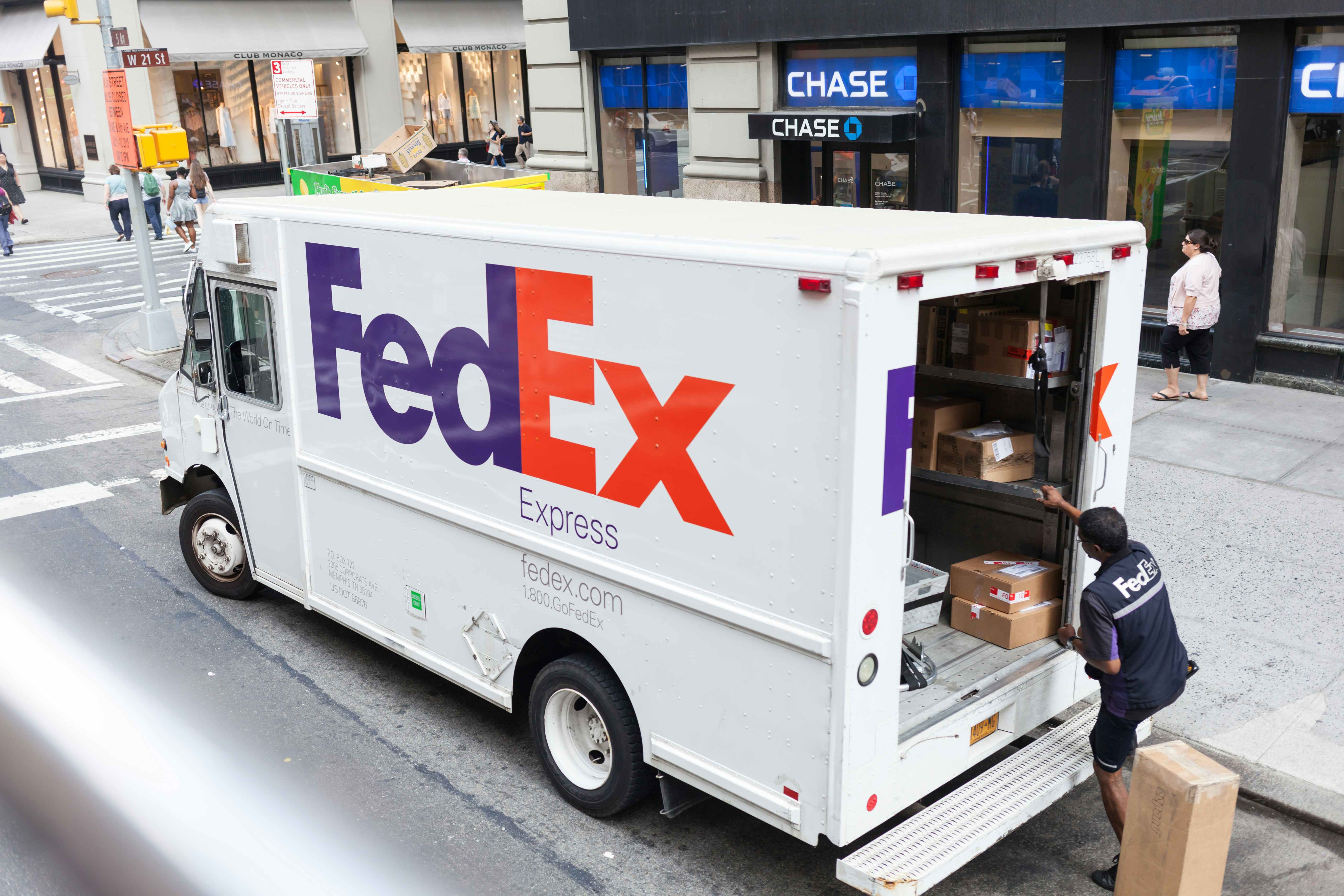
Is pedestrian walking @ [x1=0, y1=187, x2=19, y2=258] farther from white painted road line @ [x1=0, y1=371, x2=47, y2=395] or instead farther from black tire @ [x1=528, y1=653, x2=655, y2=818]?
black tire @ [x1=528, y1=653, x2=655, y2=818]

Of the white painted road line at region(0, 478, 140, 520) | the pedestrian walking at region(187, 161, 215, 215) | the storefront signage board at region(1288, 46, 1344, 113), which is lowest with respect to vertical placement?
the white painted road line at region(0, 478, 140, 520)

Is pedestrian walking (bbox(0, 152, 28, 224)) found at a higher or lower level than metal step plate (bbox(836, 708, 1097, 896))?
higher

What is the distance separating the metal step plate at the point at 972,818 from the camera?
4656mm

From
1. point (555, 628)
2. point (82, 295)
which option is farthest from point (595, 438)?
point (82, 295)

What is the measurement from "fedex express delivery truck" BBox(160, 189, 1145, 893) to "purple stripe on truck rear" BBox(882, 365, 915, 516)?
0.07ft

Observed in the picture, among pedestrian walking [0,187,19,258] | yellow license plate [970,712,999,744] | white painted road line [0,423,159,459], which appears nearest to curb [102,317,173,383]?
white painted road line [0,423,159,459]

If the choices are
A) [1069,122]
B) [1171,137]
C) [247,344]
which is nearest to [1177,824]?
[247,344]

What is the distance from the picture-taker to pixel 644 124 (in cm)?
2002

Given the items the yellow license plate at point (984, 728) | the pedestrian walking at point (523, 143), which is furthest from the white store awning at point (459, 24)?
the yellow license plate at point (984, 728)

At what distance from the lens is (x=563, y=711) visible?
6.05 metres

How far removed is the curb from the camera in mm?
15945

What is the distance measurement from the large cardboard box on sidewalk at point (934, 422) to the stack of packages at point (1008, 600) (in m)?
0.60

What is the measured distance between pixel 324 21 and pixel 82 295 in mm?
17129

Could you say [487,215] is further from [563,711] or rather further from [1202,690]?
[1202,690]
